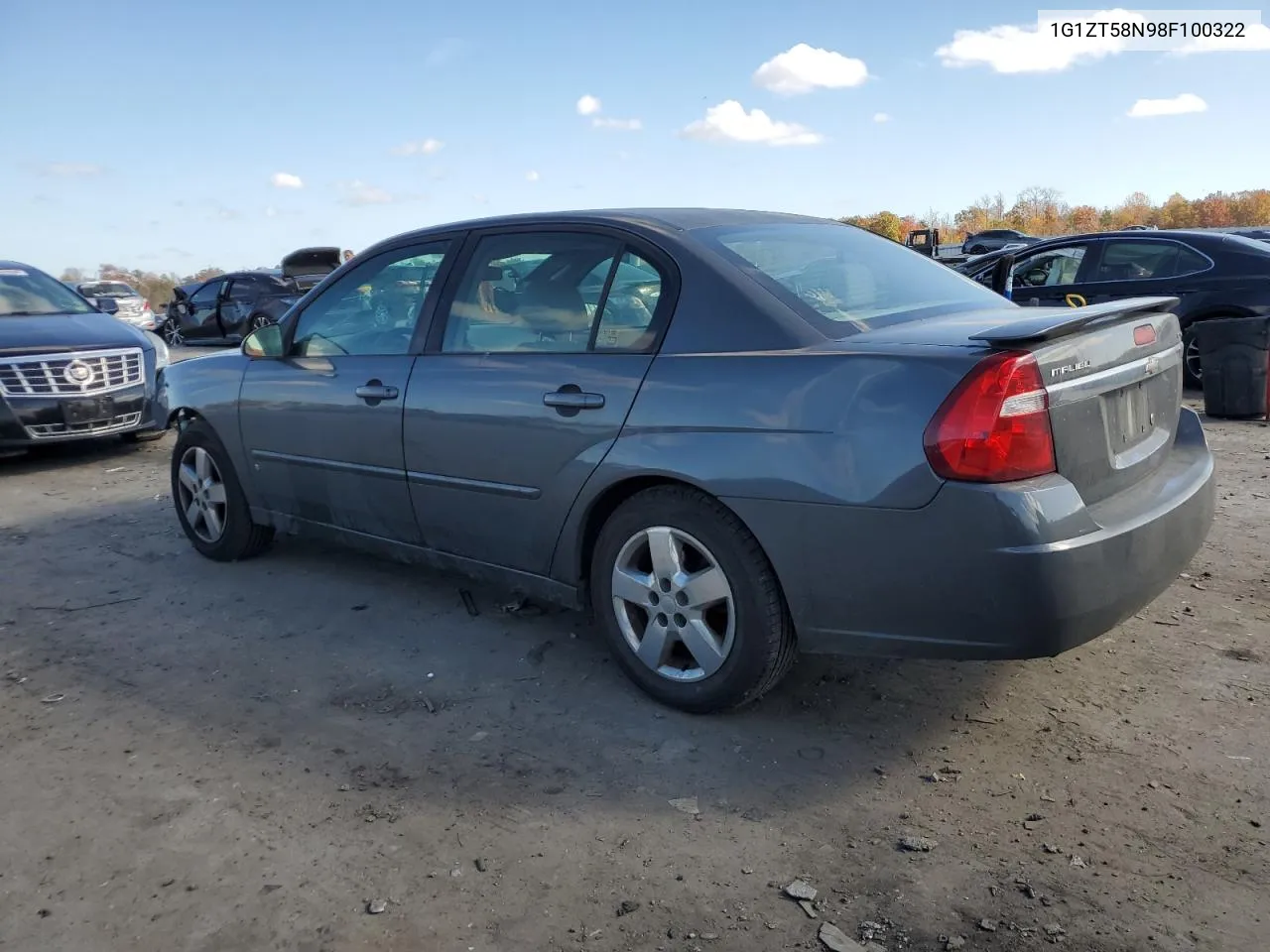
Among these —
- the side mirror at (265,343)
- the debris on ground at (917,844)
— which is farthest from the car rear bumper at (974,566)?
the side mirror at (265,343)

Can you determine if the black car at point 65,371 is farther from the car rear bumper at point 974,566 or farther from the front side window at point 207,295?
the front side window at point 207,295

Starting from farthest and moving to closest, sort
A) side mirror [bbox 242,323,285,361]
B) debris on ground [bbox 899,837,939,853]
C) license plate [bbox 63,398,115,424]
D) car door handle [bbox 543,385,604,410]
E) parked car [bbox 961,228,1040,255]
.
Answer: parked car [bbox 961,228,1040,255]
license plate [bbox 63,398,115,424]
side mirror [bbox 242,323,285,361]
car door handle [bbox 543,385,604,410]
debris on ground [bbox 899,837,939,853]

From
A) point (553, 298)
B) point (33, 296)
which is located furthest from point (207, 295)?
point (553, 298)

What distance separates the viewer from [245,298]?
20656mm

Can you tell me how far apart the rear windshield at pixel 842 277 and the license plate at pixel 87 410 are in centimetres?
649

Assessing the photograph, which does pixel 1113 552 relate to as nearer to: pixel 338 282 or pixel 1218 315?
pixel 338 282

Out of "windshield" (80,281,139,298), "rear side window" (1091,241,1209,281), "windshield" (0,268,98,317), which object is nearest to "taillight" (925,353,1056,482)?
"rear side window" (1091,241,1209,281)

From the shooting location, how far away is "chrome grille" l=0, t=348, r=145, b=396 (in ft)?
26.2

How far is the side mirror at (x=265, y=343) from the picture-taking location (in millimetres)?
4930

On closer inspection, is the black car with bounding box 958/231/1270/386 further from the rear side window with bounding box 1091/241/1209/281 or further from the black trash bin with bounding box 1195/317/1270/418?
the black trash bin with bounding box 1195/317/1270/418

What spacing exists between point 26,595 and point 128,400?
12.9ft

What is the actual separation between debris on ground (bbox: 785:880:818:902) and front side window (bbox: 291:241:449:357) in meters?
2.64

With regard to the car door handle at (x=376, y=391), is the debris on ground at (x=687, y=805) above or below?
below

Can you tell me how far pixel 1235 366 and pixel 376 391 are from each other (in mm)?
7379
